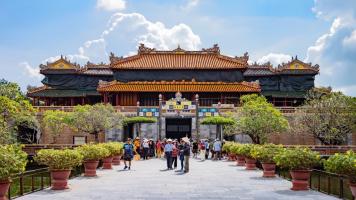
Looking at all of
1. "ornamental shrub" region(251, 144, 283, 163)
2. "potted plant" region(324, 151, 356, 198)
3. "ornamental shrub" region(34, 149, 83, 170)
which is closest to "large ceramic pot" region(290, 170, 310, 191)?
"potted plant" region(324, 151, 356, 198)

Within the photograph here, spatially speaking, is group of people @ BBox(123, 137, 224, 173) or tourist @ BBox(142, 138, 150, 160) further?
tourist @ BBox(142, 138, 150, 160)

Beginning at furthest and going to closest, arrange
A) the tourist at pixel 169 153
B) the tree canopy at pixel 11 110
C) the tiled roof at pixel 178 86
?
the tiled roof at pixel 178 86, the tree canopy at pixel 11 110, the tourist at pixel 169 153

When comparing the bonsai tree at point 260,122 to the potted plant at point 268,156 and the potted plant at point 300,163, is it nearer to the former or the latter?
the potted plant at point 268,156

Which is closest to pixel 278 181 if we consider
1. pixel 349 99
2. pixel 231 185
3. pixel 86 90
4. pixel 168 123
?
pixel 231 185

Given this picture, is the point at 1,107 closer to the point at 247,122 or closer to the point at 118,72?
the point at 247,122

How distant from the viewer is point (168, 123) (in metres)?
60.0

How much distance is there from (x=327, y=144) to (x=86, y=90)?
123ft

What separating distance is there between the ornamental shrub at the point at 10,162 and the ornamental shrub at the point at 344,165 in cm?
974

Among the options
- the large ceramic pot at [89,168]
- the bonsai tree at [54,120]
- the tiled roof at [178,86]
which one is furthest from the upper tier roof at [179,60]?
the large ceramic pot at [89,168]

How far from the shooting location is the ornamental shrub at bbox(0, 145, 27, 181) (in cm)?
1470

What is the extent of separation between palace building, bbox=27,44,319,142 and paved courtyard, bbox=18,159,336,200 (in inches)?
1304

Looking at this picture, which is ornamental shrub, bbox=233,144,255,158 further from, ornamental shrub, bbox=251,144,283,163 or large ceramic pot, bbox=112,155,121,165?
large ceramic pot, bbox=112,155,121,165

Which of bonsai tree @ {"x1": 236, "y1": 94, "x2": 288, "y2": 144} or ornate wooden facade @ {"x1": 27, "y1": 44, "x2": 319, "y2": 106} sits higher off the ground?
ornate wooden facade @ {"x1": 27, "y1": 44, "x2": 319, "y2": 106}

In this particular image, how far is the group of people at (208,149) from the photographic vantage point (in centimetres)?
4012
